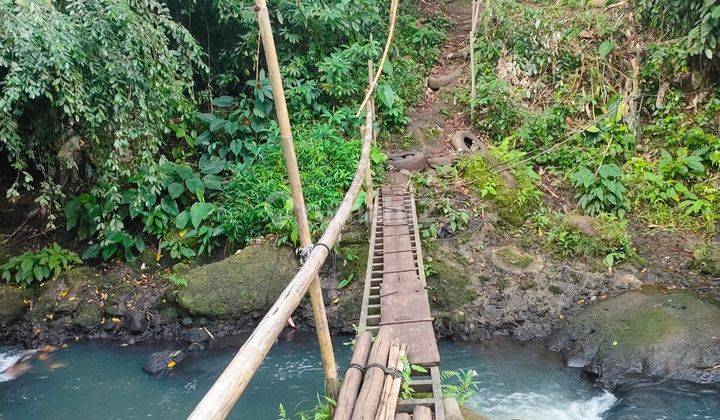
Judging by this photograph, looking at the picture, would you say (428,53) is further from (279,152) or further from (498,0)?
(279,152)

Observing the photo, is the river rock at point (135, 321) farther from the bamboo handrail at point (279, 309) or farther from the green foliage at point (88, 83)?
the bamboo handrail at point (279, 309)

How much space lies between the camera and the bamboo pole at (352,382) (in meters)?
2.66

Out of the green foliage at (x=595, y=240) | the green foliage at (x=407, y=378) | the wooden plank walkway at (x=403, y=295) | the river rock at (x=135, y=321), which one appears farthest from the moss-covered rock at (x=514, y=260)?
the river rock at (x=135, y=321)

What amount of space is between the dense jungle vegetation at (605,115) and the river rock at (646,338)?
939mm

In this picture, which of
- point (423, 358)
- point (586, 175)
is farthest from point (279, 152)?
point (423, 358)

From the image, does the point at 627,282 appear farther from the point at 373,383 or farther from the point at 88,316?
the point at 88,316

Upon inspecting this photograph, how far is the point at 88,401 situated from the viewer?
5211 millimetres

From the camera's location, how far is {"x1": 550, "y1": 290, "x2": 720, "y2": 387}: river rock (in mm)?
4805

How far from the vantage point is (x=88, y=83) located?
5.39 metres

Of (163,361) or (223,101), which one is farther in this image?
(223,101)

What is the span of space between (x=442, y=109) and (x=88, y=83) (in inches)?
241

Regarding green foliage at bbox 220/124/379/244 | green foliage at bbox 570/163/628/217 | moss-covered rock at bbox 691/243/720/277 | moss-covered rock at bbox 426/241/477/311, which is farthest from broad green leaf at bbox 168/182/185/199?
moss-covered rock at bbox 691/243/720/277

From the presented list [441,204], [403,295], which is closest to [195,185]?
[441,204]

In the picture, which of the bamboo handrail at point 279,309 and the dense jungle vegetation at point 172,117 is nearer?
the bamboo handrail at point 279,309
